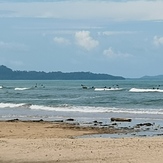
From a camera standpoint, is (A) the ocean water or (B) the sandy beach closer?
(B) the sandy beach

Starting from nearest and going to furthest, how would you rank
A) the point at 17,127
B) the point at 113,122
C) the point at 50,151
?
the point at 50,151 < the point at 17,127 < the point at 113,122

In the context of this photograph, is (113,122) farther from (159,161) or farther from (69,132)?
(159,161)

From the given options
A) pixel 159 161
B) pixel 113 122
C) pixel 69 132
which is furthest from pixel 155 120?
pixel 159 161

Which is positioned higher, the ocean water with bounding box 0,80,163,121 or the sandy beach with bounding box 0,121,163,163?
the ocean water with bounding box 0,80,163,121

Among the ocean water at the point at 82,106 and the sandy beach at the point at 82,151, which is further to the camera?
the ocean water at the point at 82,106

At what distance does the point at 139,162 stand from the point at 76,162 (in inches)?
64.9

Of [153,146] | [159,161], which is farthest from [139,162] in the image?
[153,146]

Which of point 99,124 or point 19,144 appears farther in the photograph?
point 99,124

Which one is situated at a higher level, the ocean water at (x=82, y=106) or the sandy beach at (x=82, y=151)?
the ocean water at (x=82, y=106)

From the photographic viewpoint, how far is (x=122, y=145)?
1633 centimetres

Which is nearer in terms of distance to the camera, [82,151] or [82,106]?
[82,151]

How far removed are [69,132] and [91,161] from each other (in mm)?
9449

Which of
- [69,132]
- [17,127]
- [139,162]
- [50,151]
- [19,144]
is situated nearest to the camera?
[139,162]

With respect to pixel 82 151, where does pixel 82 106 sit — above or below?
above
